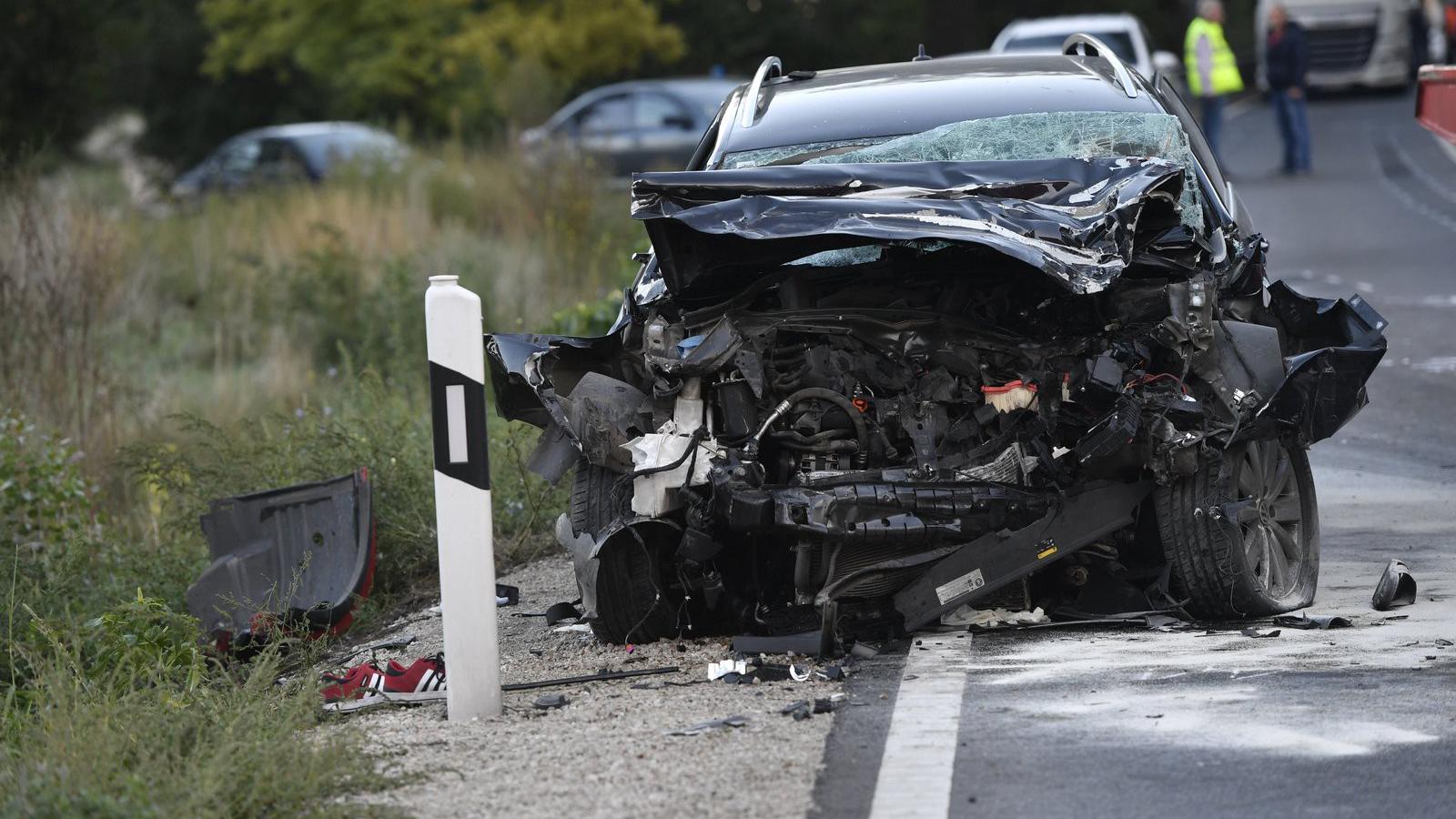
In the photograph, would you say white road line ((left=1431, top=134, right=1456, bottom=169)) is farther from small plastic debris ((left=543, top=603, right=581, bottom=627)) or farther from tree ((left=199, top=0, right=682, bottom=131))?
small plastic debris ((left=543, top=603, right=581, bottom=627))

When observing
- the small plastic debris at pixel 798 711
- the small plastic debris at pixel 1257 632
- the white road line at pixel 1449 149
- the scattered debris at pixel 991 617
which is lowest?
the white road line at pixel 1449 149

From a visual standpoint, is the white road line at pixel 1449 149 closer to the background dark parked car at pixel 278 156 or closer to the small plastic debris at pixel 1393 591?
the background dark parked car at pixel 278 156

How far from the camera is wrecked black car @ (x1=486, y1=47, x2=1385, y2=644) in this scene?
5758mm

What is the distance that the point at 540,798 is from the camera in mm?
4465

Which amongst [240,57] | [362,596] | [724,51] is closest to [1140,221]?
[362,596]

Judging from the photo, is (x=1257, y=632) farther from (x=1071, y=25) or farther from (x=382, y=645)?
(x=1071, y=25)

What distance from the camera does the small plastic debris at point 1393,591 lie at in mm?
6305

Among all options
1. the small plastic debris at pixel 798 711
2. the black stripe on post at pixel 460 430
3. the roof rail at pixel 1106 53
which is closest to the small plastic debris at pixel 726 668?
the small plastic debris at pixel 798 711

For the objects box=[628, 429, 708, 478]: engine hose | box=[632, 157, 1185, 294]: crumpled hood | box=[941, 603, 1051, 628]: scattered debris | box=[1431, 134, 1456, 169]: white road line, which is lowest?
box=[1431, 134, 1456, 169]: white road line

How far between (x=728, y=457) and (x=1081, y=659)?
1246 mm

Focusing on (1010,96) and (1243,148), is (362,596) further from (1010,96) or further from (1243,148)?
(1243,148)

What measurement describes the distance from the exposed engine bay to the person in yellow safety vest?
15.7 m

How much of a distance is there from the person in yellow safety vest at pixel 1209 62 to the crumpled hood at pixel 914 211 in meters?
15.6

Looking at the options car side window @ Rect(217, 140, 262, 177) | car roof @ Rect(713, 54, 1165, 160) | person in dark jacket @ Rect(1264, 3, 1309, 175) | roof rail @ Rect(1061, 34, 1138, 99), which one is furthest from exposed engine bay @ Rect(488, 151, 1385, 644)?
car side window @ Rect(217, 140, 262, 177)
